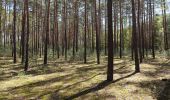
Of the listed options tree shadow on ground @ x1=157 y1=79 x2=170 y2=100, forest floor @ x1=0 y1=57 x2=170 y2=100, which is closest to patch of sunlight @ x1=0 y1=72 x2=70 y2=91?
forest floor @ x1=0 y1=57 x2=170 y2=100

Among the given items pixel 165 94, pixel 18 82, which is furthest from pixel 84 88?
pixel 18 82

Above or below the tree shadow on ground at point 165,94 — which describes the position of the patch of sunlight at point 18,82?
above

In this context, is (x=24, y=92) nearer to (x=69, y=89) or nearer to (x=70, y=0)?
(x=69, y=89)

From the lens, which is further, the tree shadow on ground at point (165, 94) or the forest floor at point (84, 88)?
the forest floor at point (84, 88)

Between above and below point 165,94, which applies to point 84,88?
above

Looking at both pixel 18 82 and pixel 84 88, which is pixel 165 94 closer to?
pixel 84 88

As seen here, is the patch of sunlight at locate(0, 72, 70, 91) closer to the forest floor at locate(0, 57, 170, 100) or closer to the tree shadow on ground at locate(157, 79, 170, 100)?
the forest floor at locate(0, 57, 170, 100)

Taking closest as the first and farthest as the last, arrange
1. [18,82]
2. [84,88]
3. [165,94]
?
1. [165,94]
2. [84,88]
3. [18,82]

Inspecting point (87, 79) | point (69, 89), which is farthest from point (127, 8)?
point (69, 89)

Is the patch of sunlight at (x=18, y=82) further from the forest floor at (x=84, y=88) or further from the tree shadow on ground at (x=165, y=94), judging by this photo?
the tree shadow on ground at (x=165, y=94)

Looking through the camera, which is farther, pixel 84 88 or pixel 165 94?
pixel 84 88

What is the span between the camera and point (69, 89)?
45.7ft

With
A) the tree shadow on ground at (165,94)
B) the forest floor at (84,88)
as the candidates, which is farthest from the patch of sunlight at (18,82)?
the tree shadow on ground at (165,94)

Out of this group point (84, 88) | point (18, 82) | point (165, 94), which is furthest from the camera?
point (18, 82)
